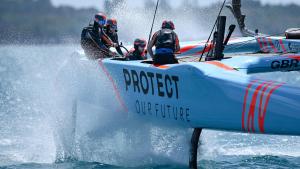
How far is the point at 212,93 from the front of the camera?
6000 millimetres

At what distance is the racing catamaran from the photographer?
5.51 metres

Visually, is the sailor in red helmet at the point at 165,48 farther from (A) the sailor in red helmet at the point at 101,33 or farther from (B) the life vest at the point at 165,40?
(A) the sailor in red helmet at the point at 101,33

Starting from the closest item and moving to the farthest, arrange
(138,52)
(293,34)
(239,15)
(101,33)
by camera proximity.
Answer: (138,52) < (101,33) < (293,34) < (239,15)

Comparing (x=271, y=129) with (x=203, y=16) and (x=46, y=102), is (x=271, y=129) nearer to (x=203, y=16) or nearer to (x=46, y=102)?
(x=46, y=102)

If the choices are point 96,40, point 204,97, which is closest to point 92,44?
point 96,40

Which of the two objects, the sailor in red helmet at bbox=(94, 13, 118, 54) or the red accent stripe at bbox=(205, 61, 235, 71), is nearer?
the red accent stripe at bbox=(205, 61, 235, 71)

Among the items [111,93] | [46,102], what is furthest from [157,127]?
[46,102]

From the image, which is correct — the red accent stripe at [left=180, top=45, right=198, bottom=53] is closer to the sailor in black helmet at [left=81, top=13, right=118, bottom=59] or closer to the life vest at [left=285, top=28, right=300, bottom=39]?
the sailor in black helmet at [left=81, top=13, right=118, bottom=59]

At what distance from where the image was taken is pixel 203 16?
46.4ft

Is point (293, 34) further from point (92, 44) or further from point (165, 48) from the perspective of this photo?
point (92, 44)

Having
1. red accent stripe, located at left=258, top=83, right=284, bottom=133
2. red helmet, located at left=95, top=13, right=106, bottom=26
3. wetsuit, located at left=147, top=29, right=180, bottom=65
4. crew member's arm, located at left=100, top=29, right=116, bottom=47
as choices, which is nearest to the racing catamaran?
red accent stripe, located at left=258, top=83, right=284, bottom=133

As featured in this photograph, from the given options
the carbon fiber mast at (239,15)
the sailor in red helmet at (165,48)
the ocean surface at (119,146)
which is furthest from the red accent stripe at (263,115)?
the carbon fiber mast at (239,15)

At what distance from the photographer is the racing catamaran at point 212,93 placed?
5.51m

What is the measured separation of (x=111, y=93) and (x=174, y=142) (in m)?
0.99
